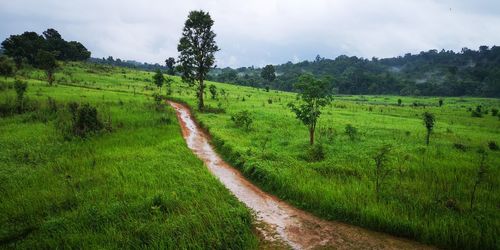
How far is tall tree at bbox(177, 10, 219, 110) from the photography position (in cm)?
4041

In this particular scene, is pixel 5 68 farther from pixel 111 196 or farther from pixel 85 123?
pixel 111 196

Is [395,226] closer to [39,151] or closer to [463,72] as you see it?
[39,151]

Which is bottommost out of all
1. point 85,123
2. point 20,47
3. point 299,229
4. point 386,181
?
point 299,229

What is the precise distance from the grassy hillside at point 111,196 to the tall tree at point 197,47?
18.9 metres

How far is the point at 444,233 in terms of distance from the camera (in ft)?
34.3

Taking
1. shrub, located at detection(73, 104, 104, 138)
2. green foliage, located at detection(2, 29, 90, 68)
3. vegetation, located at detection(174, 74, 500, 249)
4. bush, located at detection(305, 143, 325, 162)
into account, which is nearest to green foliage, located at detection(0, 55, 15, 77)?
green foliage, located at detection(2, 29, 90, 68)

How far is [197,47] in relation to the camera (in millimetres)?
41094

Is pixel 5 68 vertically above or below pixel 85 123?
above

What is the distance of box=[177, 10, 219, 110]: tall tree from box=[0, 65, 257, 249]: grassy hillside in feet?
61.9

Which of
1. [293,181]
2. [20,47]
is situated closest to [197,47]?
[293,181]

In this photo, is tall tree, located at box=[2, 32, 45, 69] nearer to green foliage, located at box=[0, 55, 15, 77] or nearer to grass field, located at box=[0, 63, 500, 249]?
green foliage, located at box=[0, 55, 15, 77]

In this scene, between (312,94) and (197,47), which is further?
(197,47)

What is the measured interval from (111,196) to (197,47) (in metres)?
30.4

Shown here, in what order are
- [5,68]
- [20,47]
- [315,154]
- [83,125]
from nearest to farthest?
[315,154], [83,125], [5,68], [20,47]
